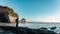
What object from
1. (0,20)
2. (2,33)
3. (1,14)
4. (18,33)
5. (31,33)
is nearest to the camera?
(2,33)

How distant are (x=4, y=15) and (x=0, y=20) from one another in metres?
4.53

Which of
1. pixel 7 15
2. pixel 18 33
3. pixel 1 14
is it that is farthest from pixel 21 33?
pixel 7 15

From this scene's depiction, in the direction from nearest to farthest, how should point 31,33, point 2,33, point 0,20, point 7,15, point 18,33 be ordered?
point 2,33
point 18,33
point 31,33
point 0,20
point 7,15

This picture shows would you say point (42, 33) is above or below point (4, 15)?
below

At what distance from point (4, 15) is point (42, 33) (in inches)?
1183

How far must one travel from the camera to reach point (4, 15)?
42000 mm

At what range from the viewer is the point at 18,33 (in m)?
11.8

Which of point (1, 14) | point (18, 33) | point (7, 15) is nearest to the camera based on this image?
point (18, 33)

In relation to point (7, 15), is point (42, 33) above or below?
below

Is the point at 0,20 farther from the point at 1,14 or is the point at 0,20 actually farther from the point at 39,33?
the point at 39,33

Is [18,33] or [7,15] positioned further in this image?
[7,15]

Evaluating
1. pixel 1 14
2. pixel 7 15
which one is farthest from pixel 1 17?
pixel 7 15

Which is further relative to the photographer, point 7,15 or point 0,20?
point 7,15

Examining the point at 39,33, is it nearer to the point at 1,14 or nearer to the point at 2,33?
the point at 2,33
